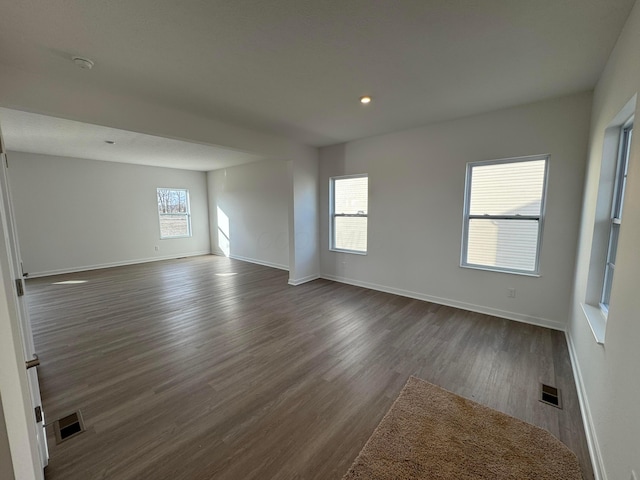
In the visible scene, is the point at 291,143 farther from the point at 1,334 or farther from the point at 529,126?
the point at 1,334

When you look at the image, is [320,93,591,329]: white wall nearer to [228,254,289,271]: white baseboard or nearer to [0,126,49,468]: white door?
[228,254,289,271]: white baseboard

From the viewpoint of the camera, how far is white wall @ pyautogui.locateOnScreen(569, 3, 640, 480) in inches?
48.8

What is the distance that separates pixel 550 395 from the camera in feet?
7.10

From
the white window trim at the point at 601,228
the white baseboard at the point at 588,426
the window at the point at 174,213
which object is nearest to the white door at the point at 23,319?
the white baseboard at the point at 588,426

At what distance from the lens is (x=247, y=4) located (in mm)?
1629

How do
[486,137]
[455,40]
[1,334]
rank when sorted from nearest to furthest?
[1,334], [455,40], [486,137]

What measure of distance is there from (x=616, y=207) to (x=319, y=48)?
267 centimetres

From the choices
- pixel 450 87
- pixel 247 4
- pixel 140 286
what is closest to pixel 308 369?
pixel 247 4

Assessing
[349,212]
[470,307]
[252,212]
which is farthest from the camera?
[252,212]

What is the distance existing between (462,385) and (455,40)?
2713 millimetres

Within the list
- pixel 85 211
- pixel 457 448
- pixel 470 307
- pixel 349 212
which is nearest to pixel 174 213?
pixel 85 211

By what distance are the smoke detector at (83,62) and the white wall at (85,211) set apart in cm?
538

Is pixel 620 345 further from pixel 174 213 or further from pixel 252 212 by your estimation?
pixel 174 213

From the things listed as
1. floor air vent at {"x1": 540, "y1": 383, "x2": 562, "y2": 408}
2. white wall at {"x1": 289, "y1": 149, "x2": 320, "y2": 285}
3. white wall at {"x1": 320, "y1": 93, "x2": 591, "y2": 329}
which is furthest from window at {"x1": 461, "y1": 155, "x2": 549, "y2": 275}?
white wall at {"x1": 289, "y1": 149, "x2": 320, "y2": 285}
